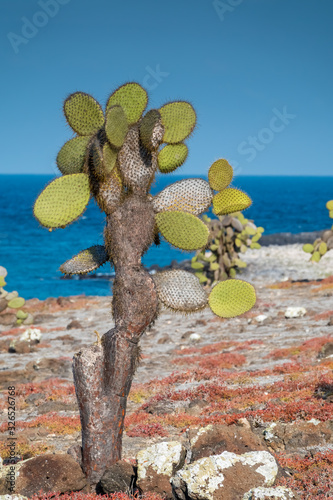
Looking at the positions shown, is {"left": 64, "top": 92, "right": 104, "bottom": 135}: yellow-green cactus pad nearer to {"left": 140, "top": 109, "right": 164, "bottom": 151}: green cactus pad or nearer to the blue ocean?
{"left": 140, "top": 109, "right": 164, "bottom": 151}: green cactus pad

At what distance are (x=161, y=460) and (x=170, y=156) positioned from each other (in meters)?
3.74

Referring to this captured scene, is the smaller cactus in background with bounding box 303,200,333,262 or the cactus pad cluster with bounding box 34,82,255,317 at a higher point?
the cactus pad cluster with bounding box 34,82,255,317

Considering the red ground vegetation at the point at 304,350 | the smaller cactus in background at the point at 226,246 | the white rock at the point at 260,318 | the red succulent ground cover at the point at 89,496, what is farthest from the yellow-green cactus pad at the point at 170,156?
the smaller cactus in background at the point at 226,246

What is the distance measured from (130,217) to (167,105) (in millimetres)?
1570

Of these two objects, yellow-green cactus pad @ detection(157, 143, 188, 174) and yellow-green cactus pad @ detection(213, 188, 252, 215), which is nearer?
yellow-green cactus pad @ detection(213, 188, 252, 215)

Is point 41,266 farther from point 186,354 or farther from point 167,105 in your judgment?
point 167,105

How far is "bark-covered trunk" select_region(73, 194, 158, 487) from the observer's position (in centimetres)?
636

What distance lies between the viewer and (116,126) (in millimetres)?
6148

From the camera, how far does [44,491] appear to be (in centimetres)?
619

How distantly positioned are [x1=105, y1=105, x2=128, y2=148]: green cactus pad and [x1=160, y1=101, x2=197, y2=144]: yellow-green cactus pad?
0.75m

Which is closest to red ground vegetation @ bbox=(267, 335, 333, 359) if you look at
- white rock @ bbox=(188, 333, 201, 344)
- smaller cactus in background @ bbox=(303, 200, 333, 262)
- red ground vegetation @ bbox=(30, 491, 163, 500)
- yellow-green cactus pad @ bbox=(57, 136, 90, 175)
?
white rock @ bbox=(188, 333, 201, 344)

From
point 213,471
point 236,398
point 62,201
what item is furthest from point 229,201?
point 236,398

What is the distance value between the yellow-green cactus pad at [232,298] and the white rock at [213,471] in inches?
76.1

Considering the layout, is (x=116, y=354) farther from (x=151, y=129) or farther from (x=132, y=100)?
(x=132, y=100)
